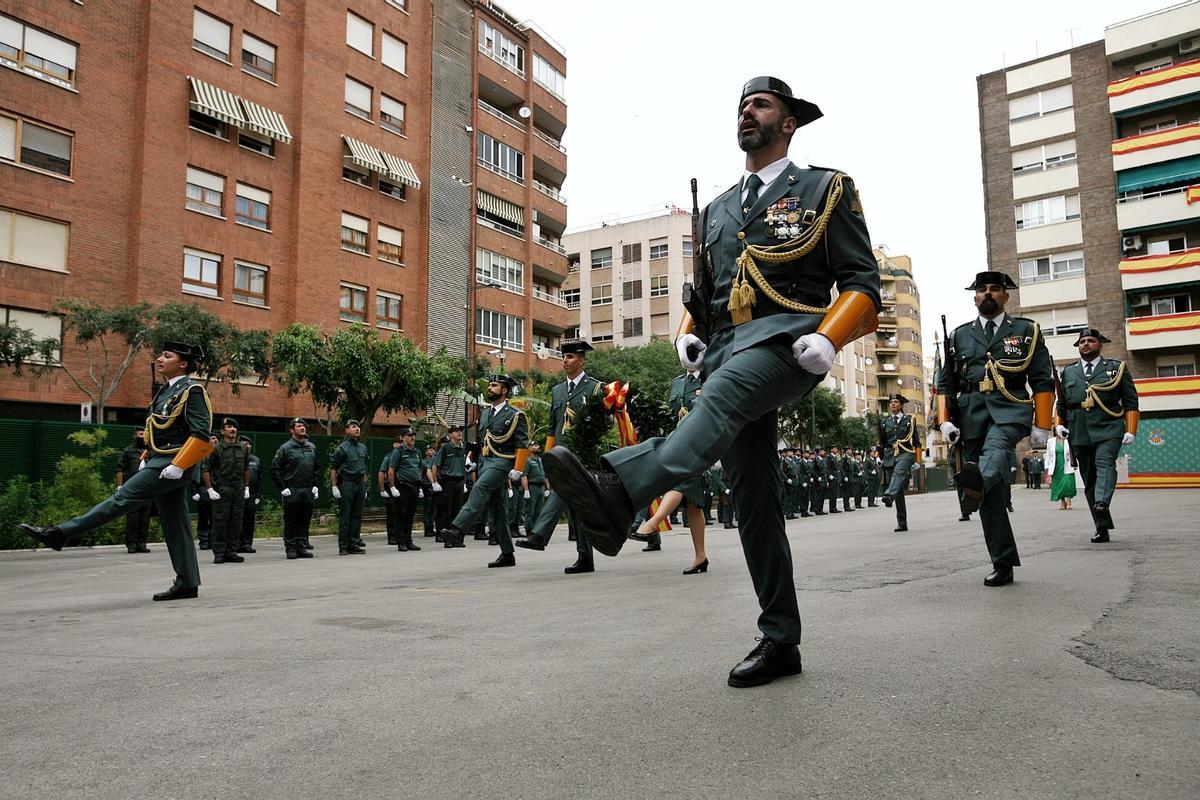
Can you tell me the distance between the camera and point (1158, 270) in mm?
46688

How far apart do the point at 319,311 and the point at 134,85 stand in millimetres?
10031

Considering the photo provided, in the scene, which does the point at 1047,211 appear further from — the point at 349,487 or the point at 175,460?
the point at 175,460

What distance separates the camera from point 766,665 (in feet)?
11.6

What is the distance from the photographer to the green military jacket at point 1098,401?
10219 mm

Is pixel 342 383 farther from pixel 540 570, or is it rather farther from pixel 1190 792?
pixel 1190 792

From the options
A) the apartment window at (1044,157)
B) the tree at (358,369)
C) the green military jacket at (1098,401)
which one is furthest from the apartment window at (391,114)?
the apartment window at (1044,157)

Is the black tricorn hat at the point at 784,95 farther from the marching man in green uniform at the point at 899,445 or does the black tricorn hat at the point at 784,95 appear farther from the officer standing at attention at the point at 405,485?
the marching man in green uniform at the point at 899,445

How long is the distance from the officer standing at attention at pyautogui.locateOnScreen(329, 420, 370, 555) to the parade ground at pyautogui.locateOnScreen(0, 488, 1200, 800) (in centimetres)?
812

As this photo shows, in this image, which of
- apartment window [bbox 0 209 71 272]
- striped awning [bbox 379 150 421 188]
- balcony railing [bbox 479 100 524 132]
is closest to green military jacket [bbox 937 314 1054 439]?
apartment window [bbox 0 209 71 272]

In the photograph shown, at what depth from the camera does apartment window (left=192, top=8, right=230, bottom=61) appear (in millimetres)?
32247

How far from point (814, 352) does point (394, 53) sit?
4177 centimetres

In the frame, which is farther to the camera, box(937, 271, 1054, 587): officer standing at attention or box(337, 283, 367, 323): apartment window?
box(337, 283, 367, 323): apartment window

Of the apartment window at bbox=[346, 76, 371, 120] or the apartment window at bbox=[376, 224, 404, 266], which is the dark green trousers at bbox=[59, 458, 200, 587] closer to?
the apartment window at bbox=[376, 224, 404, 266]

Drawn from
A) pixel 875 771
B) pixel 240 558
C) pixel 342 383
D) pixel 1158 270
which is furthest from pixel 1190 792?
pixel 1158 270
